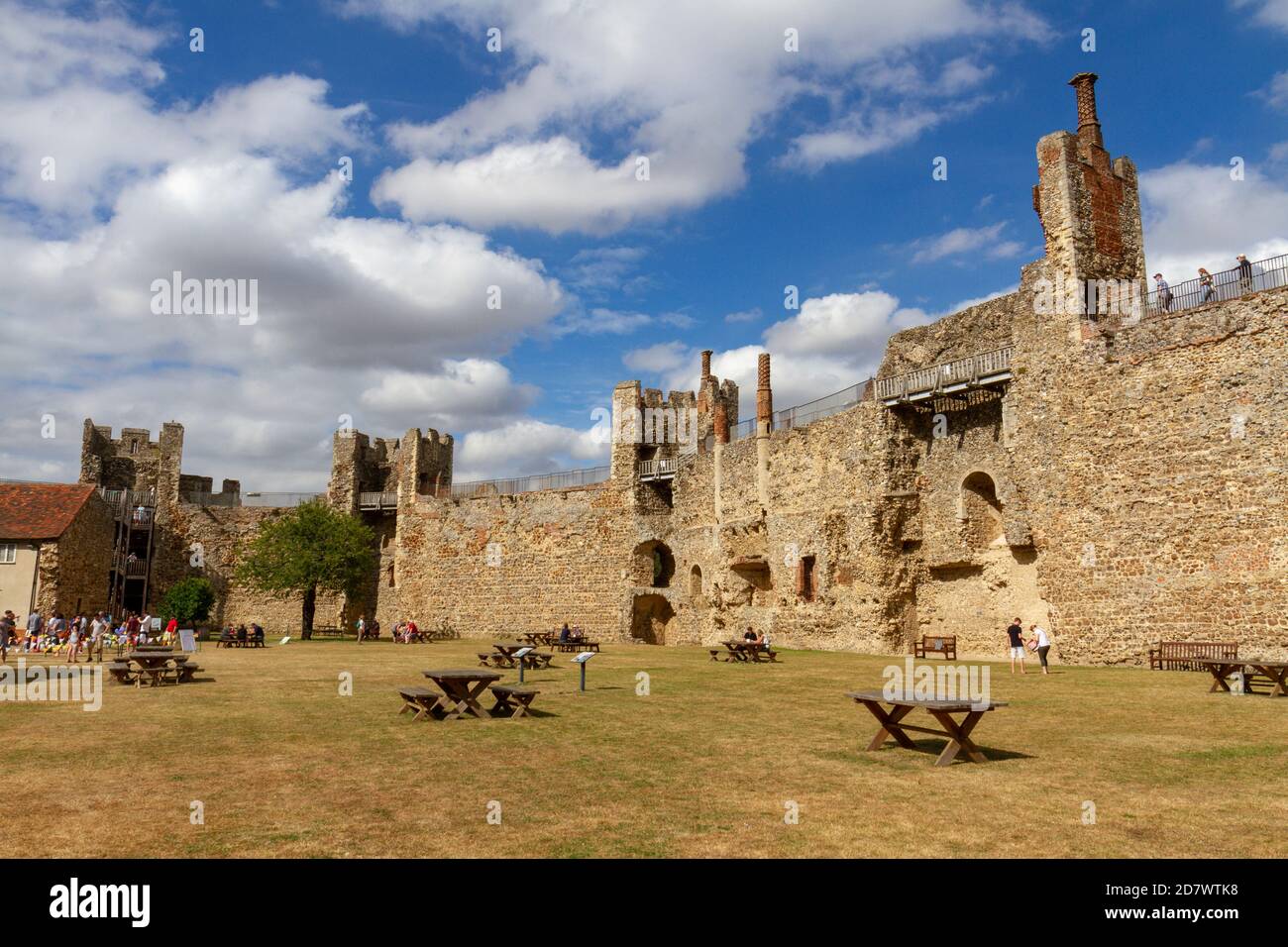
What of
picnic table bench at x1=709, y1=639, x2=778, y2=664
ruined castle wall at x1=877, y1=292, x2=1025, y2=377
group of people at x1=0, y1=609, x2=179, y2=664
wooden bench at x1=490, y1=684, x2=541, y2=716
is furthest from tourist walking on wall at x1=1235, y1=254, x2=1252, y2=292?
group of people at x1=0, y1=609, x2=179, y2=664

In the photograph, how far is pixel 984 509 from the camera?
84.5ft

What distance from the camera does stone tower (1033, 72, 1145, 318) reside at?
22.5 m

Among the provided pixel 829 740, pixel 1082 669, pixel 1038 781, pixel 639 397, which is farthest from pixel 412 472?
pixel 1038 781

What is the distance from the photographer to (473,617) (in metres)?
40.8

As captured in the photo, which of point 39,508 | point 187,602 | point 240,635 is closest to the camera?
point 240,635

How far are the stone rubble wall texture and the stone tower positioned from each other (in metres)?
0.06

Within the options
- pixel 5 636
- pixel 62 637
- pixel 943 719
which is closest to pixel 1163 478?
pixel 943 719

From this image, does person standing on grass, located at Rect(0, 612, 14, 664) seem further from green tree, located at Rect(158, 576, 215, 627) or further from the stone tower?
the stone tower

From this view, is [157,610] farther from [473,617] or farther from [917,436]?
[917,436]

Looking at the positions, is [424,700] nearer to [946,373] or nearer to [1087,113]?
[946,373]

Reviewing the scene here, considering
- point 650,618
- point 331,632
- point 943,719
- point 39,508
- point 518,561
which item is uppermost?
point 39,508

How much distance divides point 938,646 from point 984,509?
4431 millimetres

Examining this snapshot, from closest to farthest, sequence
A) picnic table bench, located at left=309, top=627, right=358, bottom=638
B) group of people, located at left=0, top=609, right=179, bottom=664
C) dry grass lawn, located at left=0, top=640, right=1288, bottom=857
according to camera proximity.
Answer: dry grass lawn, located at left=0, top=640, right=1288, bottom=857 < group of people, located at left=0, top=609, right=179, bottom=664 < picnic table bench, located at left=309, top=627, right=358, bottom=638
